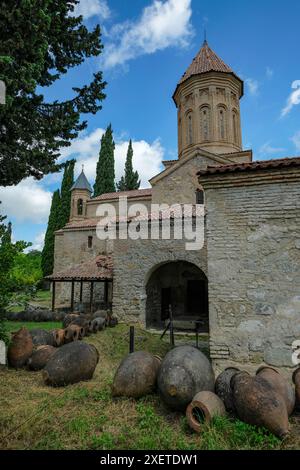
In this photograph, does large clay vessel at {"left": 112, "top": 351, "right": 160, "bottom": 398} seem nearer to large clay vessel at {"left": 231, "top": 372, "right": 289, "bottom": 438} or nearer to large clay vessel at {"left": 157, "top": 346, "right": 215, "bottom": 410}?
large clay vessel at {"left": 157, "top": 346, "right": 215, "bottom": 410}

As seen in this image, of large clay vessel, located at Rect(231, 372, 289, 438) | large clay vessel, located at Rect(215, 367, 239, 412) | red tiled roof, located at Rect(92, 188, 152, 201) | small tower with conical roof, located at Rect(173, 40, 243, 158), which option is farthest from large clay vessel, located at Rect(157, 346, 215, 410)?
red tiled roof, located at Rect(92, 188, 152, 201)

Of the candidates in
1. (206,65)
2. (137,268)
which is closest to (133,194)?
(206,65)

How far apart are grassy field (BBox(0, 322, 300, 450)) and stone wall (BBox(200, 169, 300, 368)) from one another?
1.41m

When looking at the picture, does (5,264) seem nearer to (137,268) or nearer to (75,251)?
(137,268)

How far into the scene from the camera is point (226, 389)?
3.96m

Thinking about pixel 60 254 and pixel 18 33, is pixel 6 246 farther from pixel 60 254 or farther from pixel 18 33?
pixel 60 254

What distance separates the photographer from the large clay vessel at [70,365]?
5024mm

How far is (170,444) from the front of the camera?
326 centimetres

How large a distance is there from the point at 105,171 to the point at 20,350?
2656 centimetres

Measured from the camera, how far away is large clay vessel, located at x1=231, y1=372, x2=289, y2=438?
3.26 meters

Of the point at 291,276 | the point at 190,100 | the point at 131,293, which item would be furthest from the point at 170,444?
the point at 190,100

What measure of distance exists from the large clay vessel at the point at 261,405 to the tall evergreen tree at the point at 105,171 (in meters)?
28.1

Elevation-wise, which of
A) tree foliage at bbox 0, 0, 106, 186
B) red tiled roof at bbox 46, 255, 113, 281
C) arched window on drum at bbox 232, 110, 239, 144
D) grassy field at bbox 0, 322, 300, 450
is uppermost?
arched window on drum at bbox 232, 110, 239, 144

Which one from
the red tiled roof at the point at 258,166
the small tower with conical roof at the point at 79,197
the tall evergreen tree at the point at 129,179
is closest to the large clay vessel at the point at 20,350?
the red tiled roof at the point at 258,166
